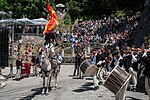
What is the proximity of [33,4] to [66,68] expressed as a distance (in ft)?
72.3

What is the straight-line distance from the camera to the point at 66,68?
31391 millimetres

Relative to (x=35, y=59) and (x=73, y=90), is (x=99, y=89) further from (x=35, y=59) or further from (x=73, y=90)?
(x=35, y=59)

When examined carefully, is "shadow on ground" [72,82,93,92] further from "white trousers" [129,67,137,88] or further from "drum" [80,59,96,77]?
"white trousers" [129,67,137,88]

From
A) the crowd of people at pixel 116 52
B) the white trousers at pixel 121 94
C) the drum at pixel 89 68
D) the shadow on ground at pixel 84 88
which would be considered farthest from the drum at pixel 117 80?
the shadow on ground at pixel 84 88

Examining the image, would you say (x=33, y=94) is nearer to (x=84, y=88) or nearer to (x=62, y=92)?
(x=62, y=92)

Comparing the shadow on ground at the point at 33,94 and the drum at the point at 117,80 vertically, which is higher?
the drum at the point at 117,80

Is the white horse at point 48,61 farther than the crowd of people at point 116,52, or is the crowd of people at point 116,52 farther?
the white horse at point 48,61

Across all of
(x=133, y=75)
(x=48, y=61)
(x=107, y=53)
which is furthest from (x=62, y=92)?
(x=133, y=75)

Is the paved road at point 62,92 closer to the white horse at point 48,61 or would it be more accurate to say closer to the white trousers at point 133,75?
the white trousers at point 133,75

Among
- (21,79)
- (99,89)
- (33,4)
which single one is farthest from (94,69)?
(33,4)

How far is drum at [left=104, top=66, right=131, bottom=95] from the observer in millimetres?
13680

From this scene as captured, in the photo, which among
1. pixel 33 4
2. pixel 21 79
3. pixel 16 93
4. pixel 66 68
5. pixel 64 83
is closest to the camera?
pixel 16 93

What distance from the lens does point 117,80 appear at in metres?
13.9

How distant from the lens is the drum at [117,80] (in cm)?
1368
